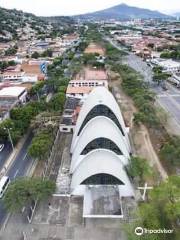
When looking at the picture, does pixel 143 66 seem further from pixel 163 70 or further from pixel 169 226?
pixel 169 226

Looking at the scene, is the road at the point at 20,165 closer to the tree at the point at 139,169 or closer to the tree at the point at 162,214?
the tree at the point at 139,169

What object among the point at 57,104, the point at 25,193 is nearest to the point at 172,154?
the point at 25,193

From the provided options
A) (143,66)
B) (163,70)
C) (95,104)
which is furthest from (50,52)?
(95,104)

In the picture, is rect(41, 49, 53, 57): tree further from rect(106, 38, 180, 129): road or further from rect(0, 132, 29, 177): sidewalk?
rect(0, 132, 29, 177): sidewalk

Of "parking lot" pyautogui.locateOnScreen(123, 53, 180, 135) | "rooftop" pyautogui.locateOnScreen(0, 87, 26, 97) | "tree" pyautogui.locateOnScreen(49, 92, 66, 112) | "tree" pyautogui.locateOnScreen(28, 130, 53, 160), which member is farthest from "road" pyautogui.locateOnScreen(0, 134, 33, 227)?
"parking lot" pyautogui.locateOnScreen(123, 53, 180, 135)

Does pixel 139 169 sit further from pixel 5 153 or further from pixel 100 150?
pixel 5 153
